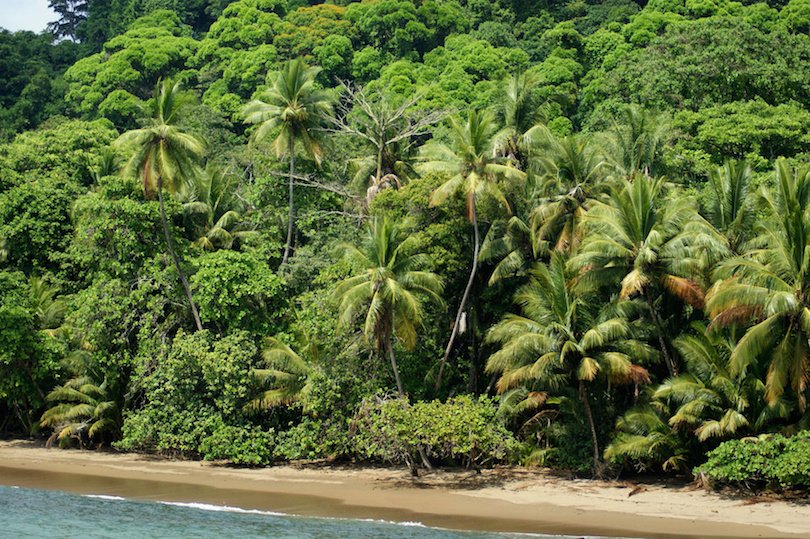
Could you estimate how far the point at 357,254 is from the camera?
1012 inches

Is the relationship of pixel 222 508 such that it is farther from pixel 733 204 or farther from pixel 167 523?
pixel 733 204

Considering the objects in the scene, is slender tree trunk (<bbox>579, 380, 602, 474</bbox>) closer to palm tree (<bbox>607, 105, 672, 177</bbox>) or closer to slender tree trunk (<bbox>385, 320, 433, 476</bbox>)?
slender tree trunk (<bbox>385, 320, 433, 476</bbox>)

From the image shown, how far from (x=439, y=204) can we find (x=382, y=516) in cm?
927

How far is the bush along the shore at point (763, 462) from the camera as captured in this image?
68.4 ft

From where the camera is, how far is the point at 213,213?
3378 cm

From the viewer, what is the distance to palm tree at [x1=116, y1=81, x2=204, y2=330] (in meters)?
28.8

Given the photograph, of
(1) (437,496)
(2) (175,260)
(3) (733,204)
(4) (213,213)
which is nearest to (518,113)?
(3) (733,204)

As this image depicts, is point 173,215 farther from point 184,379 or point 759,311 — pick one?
point 759,311

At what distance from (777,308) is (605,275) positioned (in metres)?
4.69

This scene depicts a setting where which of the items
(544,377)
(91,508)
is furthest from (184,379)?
(544,377)

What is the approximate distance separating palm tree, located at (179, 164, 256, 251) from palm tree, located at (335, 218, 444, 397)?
24.9 ft

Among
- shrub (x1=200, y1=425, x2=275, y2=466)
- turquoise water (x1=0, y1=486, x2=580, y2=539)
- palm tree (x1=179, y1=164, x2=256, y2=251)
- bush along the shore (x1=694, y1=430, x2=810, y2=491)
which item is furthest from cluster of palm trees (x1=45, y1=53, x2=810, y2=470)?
turquoise water (x1=0, y1=486, x2=580, y2=539)

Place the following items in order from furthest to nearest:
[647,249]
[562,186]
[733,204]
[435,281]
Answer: [562,186] < [435,281] < [733,204] < [647,249]

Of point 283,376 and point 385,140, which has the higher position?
point 385,140
